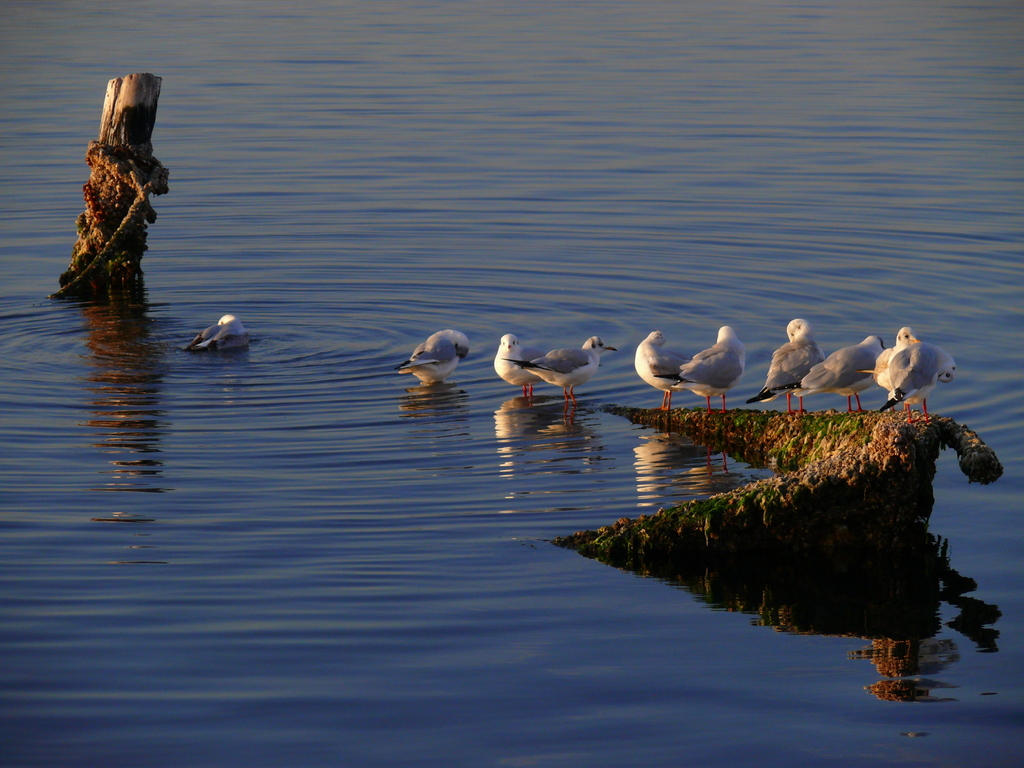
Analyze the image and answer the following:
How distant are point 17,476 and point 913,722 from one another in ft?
25.3

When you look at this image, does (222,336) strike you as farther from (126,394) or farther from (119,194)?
(119,194)

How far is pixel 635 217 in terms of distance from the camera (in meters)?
23.6

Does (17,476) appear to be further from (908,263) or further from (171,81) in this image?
(171,81)

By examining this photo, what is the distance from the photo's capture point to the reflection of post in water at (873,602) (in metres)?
8.34

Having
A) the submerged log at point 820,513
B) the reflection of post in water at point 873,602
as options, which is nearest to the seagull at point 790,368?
the submerged log at point 820,513

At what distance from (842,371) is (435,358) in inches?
173

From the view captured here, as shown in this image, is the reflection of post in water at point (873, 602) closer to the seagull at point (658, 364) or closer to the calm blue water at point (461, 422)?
the calm blue water at point (461, 422)

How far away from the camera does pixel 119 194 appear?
19438mm

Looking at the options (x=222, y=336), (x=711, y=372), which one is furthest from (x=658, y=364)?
(x=222, y=336)

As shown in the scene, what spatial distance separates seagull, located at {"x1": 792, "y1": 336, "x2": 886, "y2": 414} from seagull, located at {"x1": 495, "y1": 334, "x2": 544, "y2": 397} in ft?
9.51

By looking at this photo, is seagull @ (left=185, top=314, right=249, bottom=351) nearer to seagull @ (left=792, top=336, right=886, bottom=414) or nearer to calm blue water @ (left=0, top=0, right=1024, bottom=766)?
calm blue water @ (left=0, top=0, right=1024, bottom=766)

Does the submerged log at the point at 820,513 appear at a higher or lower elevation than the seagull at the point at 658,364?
lower

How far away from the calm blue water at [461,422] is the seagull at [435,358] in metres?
0.28

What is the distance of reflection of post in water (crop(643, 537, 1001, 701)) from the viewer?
328 inches
